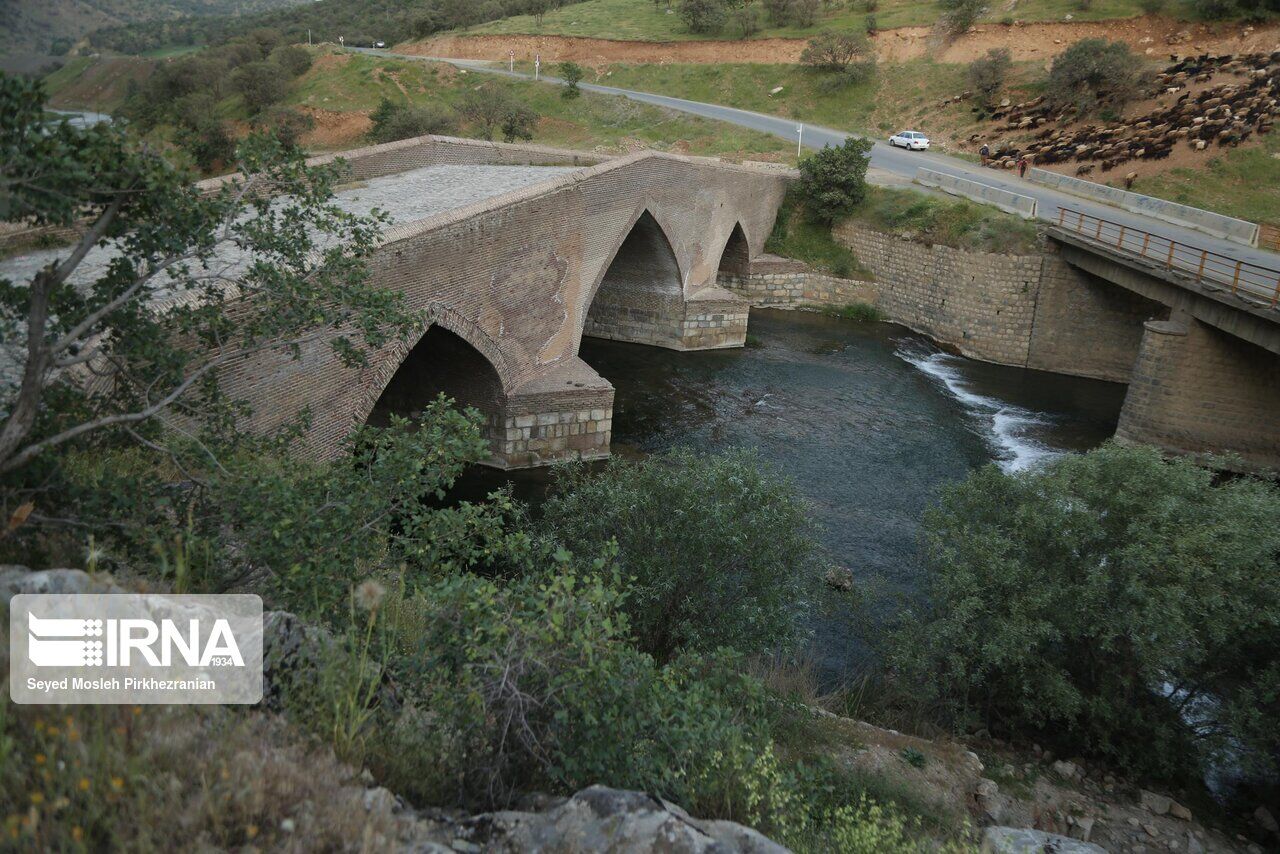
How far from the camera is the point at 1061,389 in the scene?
25969mm

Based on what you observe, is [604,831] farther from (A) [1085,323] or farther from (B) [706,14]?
(B) [706,14]

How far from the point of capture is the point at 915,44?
47.6 metres

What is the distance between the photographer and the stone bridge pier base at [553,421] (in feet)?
58.9

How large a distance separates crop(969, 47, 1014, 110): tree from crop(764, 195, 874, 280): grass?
1359 cm

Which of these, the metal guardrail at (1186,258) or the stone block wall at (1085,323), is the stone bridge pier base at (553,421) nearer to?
the metal guardrail at (1186,258)

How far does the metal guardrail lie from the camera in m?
19.8

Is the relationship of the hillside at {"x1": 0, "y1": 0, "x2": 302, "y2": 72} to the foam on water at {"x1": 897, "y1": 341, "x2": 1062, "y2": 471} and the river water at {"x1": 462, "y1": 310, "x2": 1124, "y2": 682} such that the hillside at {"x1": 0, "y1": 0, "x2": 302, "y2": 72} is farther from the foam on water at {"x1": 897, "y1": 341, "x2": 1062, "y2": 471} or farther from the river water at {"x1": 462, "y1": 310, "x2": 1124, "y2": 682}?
the foam on water at {"x1": 897, "y1": 341, "x2": 1062, "y2": 471}

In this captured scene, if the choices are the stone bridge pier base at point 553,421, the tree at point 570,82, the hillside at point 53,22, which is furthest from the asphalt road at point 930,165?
the hillside at point 53,22

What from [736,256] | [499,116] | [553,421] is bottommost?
[553,421]

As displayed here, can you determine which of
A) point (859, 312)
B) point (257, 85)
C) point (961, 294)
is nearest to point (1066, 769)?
point (961, 294)

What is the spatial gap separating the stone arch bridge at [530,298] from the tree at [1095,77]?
17.4 metres

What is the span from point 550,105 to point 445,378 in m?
32.3

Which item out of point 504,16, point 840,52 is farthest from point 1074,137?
point 504,16

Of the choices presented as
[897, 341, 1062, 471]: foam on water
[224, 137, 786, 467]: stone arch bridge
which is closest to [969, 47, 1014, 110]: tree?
[897, 341, 1062, 471]: foam on water
